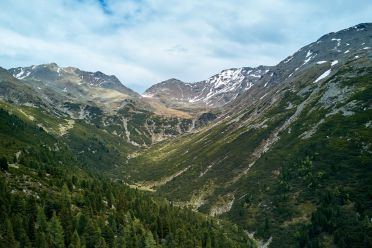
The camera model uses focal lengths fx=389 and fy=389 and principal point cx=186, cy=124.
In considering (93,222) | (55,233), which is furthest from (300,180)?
(55,233)

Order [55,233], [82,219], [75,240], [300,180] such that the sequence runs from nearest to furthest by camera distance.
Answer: [55,233]
[75,240]
[82,219]
[300,180]

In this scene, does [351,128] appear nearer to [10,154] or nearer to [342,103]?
[342,103]

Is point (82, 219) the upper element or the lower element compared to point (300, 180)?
upper

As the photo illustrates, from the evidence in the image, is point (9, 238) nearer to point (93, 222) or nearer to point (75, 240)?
point (75, 240)

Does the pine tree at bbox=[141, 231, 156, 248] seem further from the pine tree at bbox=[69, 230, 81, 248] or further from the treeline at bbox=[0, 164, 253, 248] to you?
the pine tree at bbox=[69, 230, 81, 248]

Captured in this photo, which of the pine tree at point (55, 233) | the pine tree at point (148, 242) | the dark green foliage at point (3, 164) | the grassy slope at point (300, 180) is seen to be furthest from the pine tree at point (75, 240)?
the grassy slope at point (300, 180)

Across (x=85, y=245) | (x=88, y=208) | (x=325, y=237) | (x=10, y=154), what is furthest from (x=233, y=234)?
(x=10, y=154)

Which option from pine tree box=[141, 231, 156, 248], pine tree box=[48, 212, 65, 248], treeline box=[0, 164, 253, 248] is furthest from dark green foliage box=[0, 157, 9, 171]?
pine tree box=[141, 231, 156, 248]

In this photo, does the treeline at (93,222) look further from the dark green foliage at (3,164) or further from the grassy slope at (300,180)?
the grassy slope at (300,180)
